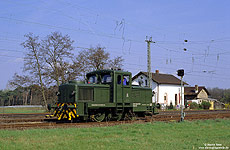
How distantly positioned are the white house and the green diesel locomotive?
36.2 m

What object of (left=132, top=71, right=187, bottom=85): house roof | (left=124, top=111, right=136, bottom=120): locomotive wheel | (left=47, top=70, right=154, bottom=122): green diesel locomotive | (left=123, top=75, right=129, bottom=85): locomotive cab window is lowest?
(left=124, top=111, right=136, bottom=120): locomotive wheel

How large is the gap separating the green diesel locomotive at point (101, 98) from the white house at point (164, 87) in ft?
119

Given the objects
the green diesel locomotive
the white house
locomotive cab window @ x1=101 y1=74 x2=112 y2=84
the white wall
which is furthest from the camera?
the white wall

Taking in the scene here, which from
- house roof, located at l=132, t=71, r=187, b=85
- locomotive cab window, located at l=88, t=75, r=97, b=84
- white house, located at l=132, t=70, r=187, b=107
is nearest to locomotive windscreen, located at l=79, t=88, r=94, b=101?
locomotive cab window, located at l=88, t=75, r=97, b=84

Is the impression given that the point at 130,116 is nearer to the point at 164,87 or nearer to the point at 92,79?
the point at 92,79

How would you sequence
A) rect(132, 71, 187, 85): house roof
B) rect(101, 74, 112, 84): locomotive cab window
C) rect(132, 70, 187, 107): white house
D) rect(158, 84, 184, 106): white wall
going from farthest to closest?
rect(132, 71, 187, 85): house roof → rect(158, 84, 184, 106): white wall → rect(132, 70, 187, 107): white house → rect(101, 74, 112, 84): locomotive cab window

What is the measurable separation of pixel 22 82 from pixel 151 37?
16661 millimetres

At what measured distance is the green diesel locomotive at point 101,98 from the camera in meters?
14.9

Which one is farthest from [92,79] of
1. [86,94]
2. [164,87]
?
[164,87]

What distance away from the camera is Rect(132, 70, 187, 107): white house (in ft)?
179

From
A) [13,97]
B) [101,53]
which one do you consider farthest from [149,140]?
[13,97]

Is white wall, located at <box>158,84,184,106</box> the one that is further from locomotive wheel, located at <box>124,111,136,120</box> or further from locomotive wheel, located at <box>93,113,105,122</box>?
locomotive wheel, located at <box>93,113,105,122</box>

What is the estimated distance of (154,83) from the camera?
2175 inches

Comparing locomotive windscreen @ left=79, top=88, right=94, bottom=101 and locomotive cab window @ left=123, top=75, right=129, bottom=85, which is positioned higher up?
locomotive cab window @ left=123, top=75, right=129, bottom=85
